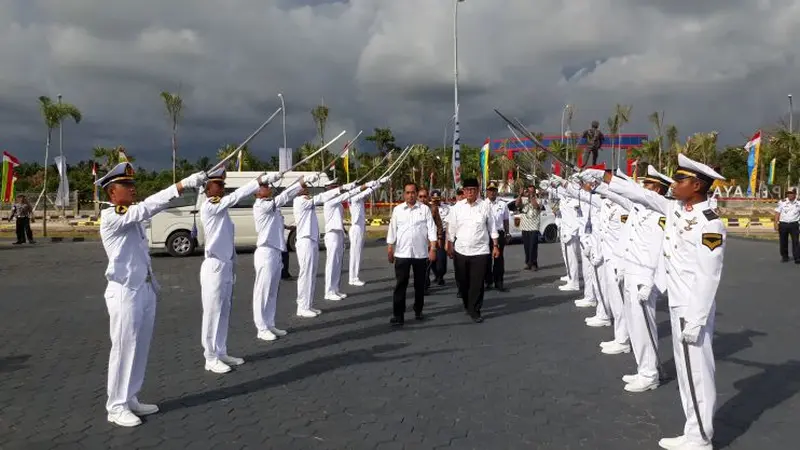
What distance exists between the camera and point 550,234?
21.9m

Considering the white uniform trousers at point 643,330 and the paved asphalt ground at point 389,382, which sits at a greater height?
the white uniform trousers at point 643,330

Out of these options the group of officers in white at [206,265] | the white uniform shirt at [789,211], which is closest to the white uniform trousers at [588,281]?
the group of officers in white at [206,265]

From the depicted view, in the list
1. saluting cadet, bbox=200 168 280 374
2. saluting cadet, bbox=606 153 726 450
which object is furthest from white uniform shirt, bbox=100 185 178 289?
saluting cadet, bbox=606 153 726 450

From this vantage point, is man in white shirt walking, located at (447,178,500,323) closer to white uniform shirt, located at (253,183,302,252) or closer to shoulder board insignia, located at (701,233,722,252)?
white uniform shirt, located at (253,183,302,252)

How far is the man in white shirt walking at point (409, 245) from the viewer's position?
8180 millimetres

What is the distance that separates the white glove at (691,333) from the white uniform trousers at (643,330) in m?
1.38

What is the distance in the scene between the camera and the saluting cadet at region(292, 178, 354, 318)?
8.88m

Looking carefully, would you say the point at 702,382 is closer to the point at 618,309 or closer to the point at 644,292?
the point at 644,292

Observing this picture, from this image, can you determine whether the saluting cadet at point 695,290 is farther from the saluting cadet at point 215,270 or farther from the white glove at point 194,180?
the saluting cadet at point 215,270

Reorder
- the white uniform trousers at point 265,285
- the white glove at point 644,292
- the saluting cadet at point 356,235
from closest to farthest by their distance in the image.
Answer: the white glove at point 644,292, the white uniform trousers at point 265,285, the saluting cadet at point 356,235

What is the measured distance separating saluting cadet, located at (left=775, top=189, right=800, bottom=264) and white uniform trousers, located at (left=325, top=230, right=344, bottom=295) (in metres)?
11.5

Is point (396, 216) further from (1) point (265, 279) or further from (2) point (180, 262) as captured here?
(2) point (180, 262)

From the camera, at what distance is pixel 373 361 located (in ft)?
21.0

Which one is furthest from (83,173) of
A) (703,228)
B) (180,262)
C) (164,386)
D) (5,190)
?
(703,228)
